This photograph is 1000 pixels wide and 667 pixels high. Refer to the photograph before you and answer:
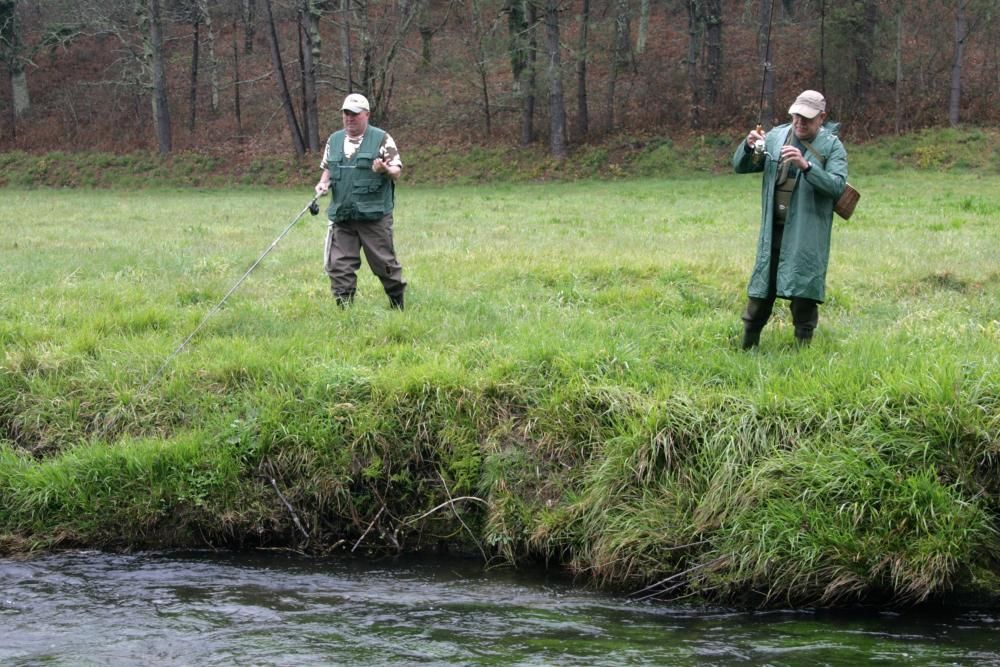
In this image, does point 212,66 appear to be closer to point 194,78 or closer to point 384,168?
point 194,78

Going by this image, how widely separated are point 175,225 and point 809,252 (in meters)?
14.7

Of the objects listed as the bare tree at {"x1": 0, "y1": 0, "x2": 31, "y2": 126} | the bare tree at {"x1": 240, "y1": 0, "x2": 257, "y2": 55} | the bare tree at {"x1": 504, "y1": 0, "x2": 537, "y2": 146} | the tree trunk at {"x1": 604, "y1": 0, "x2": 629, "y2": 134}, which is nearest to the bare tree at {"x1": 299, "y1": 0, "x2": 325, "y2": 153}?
the bare tree at {"x1": 504, "y1": 0, "x2": 537, "y2": 146}

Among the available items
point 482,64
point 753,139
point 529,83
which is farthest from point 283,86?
point 753,139

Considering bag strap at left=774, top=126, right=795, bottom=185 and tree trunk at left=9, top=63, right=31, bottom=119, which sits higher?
tree trunk at left=9, top=63, right=31, bottom=119

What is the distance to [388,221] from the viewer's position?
966cm

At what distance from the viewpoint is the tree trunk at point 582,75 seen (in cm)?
3466

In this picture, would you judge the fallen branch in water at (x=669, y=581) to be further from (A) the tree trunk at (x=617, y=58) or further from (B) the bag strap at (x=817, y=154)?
(A) the tree trunk at (x=617, y=58)

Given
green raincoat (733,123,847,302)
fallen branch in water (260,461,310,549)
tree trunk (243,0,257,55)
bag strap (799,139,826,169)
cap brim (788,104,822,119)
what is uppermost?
tree trunk (243,0,257,55)

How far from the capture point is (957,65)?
31797 mm

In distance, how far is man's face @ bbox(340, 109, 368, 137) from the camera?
30.1ft

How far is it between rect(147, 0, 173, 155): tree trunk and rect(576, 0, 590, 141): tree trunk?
49.7 ft

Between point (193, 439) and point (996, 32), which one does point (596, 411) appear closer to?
point (193, 439)

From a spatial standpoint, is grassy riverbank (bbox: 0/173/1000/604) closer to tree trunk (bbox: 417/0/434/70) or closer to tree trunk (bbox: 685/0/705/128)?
tree trunk (bbox: 685/0/705/128)

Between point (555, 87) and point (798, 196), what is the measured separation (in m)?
27.6
